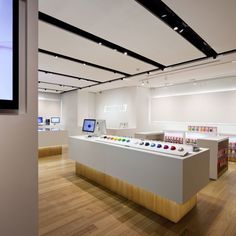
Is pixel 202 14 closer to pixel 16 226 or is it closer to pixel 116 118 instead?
pixel 16 226

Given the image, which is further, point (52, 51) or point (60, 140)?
point (60, 140)

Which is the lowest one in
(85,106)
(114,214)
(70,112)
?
(114,214)

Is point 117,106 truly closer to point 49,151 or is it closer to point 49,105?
point 49,151

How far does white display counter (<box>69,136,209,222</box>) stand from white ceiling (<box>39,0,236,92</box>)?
6.40ft

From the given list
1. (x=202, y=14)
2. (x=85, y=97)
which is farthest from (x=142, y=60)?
(x=85, y=97)

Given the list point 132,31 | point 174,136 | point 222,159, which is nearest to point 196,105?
point 174,136

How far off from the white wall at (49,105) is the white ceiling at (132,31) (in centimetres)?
559

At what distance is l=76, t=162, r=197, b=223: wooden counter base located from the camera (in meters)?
2.41

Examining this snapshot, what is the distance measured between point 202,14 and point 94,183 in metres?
3.66

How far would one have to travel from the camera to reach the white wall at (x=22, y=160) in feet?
3.01

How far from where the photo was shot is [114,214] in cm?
254

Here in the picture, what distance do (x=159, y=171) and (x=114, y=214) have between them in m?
0.99

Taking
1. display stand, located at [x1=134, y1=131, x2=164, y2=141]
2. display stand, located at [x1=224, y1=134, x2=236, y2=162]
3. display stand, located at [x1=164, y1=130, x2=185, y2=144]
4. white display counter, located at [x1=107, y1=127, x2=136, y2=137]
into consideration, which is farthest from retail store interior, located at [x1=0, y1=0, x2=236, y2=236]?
display stand, located at [x1=134, y1=131, x2=164, y2=141]

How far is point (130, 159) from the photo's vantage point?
2.71 metres
